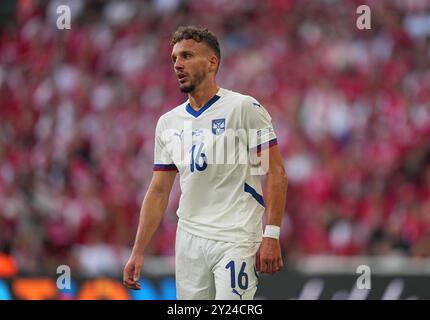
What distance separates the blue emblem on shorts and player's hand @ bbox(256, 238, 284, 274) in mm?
622

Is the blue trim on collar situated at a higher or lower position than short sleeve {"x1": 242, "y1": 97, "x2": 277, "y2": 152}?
higher

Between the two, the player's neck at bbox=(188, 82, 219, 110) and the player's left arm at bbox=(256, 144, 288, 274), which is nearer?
the player's left arm at bbox=(256, 144, 288, 274)

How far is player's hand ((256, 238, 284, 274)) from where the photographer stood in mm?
4926

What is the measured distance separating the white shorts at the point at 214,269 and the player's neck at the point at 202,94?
0.67 m

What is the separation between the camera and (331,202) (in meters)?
10.4

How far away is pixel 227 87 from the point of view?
485 inches

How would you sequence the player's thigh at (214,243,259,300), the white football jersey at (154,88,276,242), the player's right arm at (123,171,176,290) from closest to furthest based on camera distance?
the player's thigh at (214,243,259,300) < the white football jersey at (154,88,276,242) < the player's right arm at (123,171,176,290)

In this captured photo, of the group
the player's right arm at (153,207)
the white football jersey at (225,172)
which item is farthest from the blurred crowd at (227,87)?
the white football jersey at (225,172)

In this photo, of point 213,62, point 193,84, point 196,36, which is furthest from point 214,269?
point 196,36

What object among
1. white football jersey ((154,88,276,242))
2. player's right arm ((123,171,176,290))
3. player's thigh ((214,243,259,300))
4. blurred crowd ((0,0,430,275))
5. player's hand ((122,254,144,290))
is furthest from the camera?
blurred crowd ((0,0,430,275))

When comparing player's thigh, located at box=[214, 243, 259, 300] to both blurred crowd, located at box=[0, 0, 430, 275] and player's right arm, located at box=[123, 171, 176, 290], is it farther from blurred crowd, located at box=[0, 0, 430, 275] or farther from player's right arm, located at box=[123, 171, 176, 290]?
blurred crowd, located at box=[0, 0, 430, 275]

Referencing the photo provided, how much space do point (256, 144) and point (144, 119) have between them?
7248mm

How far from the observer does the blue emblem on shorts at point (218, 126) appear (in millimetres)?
5230

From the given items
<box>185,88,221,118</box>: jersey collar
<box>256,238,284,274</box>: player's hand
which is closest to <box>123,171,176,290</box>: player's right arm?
<box>185,88,221,118</box>: jersey collar
